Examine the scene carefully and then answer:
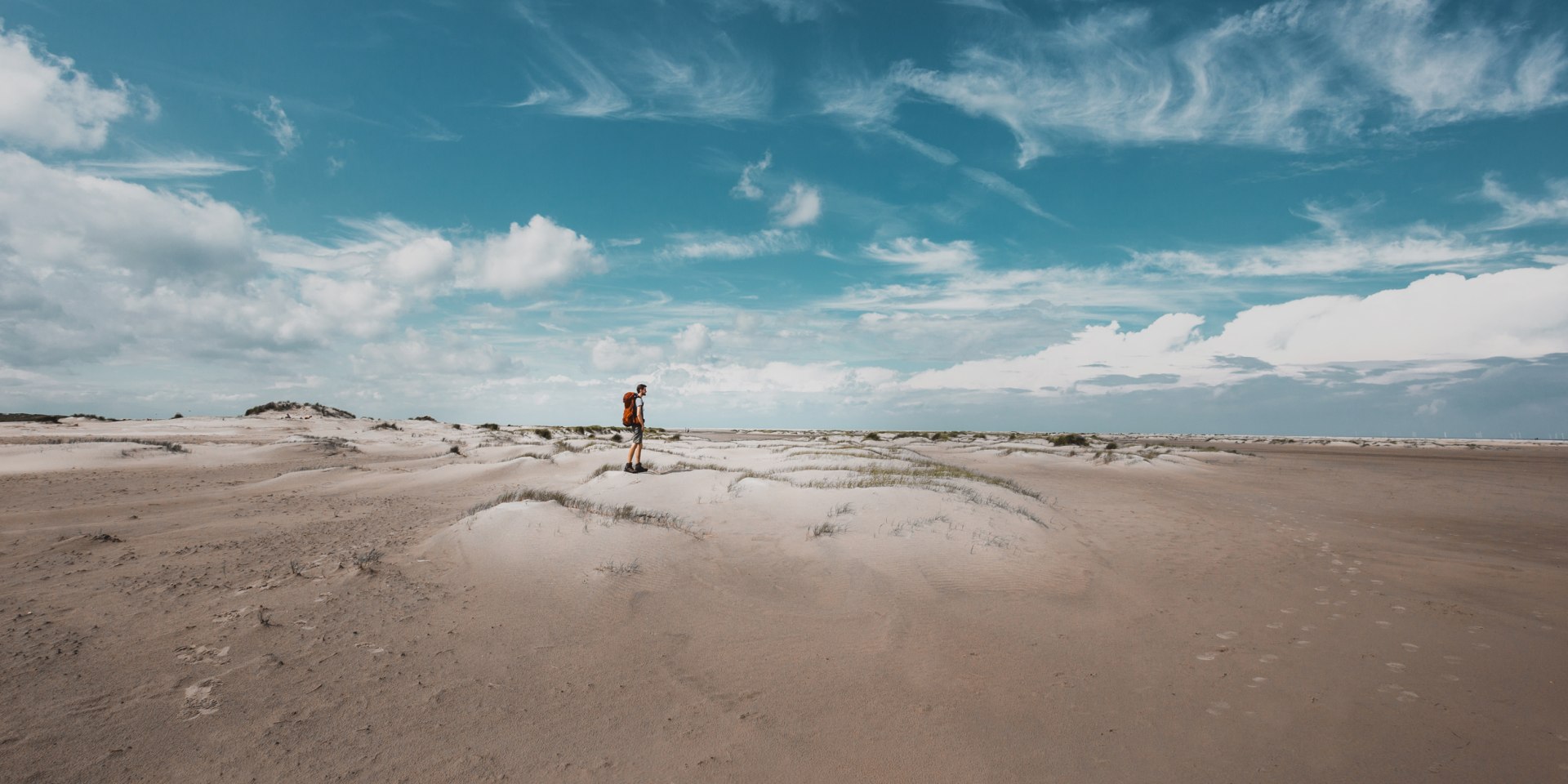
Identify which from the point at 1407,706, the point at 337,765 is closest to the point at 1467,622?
the point at 1407,706

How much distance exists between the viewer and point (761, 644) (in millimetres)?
5102

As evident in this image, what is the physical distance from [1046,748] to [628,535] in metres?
5.27

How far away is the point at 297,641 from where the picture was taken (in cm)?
464

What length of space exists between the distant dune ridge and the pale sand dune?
120ft

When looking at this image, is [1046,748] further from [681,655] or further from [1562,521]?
[1562,521]

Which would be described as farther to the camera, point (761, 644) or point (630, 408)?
point (630, 408)

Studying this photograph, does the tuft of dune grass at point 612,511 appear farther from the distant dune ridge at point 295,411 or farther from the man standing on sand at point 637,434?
the distant dune ridge at point 295,411

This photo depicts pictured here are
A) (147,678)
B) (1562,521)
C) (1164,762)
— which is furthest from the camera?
Answer: (1562,521)

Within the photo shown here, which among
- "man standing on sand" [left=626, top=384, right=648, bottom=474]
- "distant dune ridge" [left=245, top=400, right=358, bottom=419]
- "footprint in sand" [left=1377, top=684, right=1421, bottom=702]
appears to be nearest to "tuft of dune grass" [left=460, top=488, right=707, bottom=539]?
"man standing on sand" [left=626, top=384, right=648, bottom=474]

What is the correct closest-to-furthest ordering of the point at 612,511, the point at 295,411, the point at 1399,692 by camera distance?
the point at 1399,692 → the point at 612,511 → the point at 295,411

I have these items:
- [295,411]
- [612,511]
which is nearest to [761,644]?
[612,511]

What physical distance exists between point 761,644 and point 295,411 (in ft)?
169

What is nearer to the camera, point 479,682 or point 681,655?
point 479,682

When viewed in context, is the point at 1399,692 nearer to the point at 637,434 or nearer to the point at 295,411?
the point at 637,434
